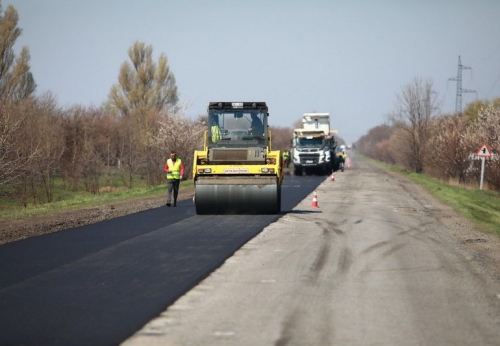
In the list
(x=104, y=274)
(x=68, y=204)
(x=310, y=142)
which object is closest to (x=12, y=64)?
(x=310, y=142)

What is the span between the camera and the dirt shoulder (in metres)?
17.3

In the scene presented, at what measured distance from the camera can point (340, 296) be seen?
9812 millimetres

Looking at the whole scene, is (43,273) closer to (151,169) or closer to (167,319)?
(167,319)

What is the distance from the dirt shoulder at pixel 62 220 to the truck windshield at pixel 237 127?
11.6 feet

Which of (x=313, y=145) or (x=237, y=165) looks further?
(x=313, y=145)

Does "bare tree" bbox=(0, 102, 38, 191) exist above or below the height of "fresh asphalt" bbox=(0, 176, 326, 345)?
above

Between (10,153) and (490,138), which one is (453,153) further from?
(10,153)

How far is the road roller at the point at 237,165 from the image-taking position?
21.0m

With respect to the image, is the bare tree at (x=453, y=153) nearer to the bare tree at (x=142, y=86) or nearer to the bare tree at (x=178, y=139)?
the bare tree at (x=178, y=139)

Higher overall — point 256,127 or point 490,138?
point 490,138

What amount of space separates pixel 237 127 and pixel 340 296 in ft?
44.0

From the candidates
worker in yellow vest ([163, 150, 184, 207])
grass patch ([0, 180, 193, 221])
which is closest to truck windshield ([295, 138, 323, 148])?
grass patch ([0, 180, 193, 221])

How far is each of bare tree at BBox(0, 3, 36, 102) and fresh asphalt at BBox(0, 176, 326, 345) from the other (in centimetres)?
3872

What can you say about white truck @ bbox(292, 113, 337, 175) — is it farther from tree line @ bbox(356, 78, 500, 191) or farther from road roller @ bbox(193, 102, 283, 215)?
road roller @ bbox(193, 102, 283, 215)
